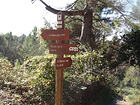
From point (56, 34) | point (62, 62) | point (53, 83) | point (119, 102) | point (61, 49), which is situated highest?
point (56, 34)

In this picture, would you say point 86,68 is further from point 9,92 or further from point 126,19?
point 126,19

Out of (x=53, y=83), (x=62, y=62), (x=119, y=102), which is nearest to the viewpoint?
(x=62, y=62)

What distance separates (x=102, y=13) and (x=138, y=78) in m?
8.10

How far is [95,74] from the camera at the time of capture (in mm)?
5496

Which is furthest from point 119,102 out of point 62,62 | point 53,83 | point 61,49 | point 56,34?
point 56,34

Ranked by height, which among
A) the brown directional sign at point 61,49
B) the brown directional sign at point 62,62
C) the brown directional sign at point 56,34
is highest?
the brown directional sign at point 56,34

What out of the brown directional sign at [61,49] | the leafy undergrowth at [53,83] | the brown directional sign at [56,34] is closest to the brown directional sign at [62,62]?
the brown directional sign at [61,49]

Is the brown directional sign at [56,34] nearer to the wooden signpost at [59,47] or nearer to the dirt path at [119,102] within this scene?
the wooden signpost at [59,47]

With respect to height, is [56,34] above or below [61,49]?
above

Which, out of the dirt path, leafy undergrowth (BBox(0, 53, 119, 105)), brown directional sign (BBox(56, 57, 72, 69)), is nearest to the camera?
brown directional sign (BBox(56, 57, 72, 69))

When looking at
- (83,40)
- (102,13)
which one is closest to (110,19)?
(102,13)

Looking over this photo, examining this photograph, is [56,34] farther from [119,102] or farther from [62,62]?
[119,102]

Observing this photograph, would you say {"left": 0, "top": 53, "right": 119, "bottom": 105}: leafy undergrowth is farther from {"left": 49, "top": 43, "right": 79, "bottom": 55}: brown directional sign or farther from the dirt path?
{"left": 49, "top": 43, "right": 79, "bottom": 55}: brown directional sign

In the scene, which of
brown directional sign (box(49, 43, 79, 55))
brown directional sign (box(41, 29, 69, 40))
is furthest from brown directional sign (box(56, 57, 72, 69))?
brown directional sign (box(41, 29, 69, 40))
